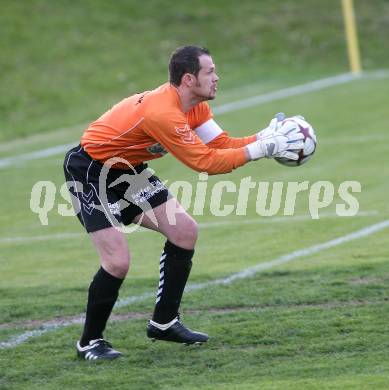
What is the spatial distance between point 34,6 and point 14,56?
3.44 metres

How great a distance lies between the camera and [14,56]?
2619 centimetres

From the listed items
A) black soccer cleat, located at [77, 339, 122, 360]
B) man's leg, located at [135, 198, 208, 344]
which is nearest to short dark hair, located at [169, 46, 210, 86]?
man's leg, located at [135, 198, 208, 344]

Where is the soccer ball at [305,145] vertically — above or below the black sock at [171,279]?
above

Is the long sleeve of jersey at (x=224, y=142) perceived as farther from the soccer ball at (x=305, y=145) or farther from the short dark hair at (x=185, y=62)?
the short dark hair at (x=185, y=62)

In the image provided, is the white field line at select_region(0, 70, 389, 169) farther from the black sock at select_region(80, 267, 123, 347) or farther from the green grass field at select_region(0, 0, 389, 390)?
the black sock at select_region(80, 267, 123, 347)

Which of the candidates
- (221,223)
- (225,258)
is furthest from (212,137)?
(221,223)

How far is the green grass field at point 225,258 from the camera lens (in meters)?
6.56

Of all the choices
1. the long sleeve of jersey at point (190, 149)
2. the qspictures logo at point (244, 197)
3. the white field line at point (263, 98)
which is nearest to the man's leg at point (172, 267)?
the long sleeve of jersey at point (190, 149)

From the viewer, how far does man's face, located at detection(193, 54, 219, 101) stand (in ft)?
22.5

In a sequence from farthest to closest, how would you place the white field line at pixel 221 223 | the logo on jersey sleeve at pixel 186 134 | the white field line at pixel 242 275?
the white field line at pixel 221 223 → the white field line at pixel 242 275 → the logo on jersey sleeve at pixel 186 134

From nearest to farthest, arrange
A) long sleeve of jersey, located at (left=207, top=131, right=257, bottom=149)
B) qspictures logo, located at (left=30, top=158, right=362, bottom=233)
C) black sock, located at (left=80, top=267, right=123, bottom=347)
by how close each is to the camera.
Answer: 1. black sock, located at (left=80, top=267, right=123, bottom=347)
2. long sleeve of jersey, located at (left=207, top=131, right=257, bottom=149)
3. qspictures logo, located at (left=30, top=158, right=362, bottom=233)

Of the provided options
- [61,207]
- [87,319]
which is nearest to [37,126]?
[61,207]

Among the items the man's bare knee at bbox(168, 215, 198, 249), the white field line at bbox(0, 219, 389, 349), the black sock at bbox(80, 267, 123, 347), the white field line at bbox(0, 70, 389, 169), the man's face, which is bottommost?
the white field line at bbox(0, 219, 389, 349)

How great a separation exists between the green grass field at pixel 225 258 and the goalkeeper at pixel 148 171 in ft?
1.10
